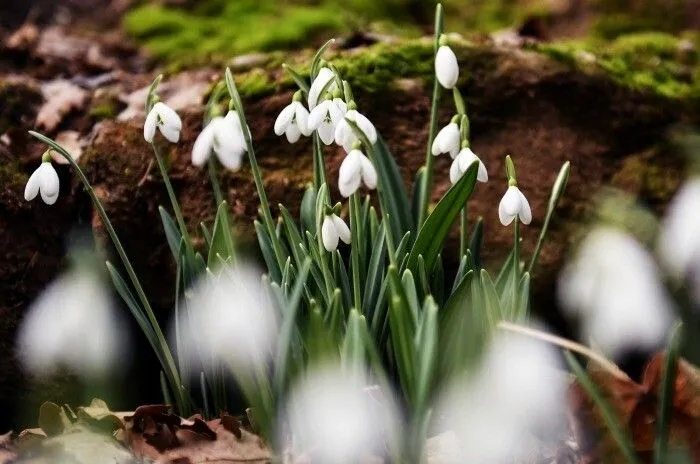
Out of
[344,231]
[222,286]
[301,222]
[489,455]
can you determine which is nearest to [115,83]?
[301,222]

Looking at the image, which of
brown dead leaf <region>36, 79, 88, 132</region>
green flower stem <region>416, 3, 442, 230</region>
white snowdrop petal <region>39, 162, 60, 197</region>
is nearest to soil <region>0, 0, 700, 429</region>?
brown dead leaf <region>36, 79, 88, 132</region>

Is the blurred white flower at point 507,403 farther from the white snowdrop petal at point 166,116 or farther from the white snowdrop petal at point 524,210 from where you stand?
the white snowdrop petal at point 166,116

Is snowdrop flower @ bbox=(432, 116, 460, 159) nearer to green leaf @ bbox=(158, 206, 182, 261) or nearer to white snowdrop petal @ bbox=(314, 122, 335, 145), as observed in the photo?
white snowdrop petal @ bbox=(314, 122, 335, 145)

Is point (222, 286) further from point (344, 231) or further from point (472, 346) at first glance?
point (472, 346)

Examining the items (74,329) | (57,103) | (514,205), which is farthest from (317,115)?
(57,103)

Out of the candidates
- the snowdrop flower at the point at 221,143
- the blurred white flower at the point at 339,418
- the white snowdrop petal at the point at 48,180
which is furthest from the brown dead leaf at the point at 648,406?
the white snowdrop petal at the point at 48,180

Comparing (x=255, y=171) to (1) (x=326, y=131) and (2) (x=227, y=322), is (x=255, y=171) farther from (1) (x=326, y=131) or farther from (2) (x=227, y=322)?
(2) (x=227, y=322)
